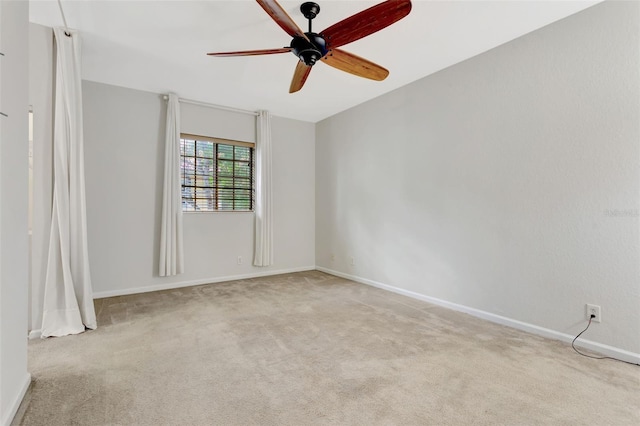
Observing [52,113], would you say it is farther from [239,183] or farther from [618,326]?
[618,326]

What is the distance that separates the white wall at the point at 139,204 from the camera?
3742 mm

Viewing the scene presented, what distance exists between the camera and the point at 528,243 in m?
2.72

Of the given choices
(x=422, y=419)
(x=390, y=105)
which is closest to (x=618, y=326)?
(x=422, y=419)

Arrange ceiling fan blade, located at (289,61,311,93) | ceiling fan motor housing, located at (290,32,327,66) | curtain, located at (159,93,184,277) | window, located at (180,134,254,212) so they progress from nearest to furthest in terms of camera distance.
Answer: ceiling fan motor housing, located at (290,32,327,66) < ceiling fan blade, located at (289,61,311,93) < curtain, located at (159,93,184,277) < window, located at (180,134,254,212)

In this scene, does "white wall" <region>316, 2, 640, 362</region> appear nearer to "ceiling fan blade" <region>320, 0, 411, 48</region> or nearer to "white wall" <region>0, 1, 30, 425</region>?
"ceiling fan blade" <region>320, 0, 411, 48</region>

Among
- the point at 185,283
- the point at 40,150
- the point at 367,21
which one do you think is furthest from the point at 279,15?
the point at 185,283

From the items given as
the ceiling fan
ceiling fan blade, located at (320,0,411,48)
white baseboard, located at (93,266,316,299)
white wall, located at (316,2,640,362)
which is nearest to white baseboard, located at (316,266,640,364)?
white wall, located at (316,2,640,362)

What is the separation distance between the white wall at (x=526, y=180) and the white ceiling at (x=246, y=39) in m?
0.27

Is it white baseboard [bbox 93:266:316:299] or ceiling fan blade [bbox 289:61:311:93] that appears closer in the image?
ceiling fan blade [bbox 289:61:311:93]

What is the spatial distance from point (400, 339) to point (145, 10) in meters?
3.41

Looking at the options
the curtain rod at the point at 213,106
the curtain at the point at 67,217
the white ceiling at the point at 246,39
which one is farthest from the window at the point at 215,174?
the curtain at the point at 67,217

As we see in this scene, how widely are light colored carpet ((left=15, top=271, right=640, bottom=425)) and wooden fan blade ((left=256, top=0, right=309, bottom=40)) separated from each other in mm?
2255

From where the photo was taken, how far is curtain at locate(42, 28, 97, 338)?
2625 mm

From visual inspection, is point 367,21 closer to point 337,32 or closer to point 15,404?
point 337,32
